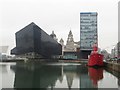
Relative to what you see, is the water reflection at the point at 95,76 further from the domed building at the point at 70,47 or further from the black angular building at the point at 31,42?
the domed building at the point at 70,47

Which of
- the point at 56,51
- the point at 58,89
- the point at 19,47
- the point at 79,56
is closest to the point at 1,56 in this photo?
the point at 19,47

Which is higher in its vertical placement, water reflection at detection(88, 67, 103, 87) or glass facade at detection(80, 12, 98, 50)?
glass facade at detection(80, 12, 98, 50)

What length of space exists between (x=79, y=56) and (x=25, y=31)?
22.2 meters

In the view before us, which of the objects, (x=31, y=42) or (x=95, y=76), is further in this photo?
(x=31, y=42)

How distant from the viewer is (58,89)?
17000mm

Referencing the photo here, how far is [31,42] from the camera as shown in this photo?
10162 cm

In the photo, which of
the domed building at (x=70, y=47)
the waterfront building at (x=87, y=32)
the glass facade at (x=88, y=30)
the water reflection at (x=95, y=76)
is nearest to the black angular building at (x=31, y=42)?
the domed building at (x=70, y=47)

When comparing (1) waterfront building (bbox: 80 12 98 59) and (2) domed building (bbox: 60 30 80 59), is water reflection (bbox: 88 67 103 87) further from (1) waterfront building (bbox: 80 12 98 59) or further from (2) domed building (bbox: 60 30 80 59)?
(2) domed building (bbox: 60 30 80 59)

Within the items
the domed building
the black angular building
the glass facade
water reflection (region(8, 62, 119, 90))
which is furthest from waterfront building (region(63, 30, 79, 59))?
water reflection (region(8, 62, 119, 90))

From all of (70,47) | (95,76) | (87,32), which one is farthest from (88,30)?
(95,76)

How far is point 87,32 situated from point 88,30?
2.83ft

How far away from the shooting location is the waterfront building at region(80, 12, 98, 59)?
319 feet

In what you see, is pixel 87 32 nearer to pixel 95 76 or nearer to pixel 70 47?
pixel 70 47

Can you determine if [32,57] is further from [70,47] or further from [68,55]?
[70,47]
